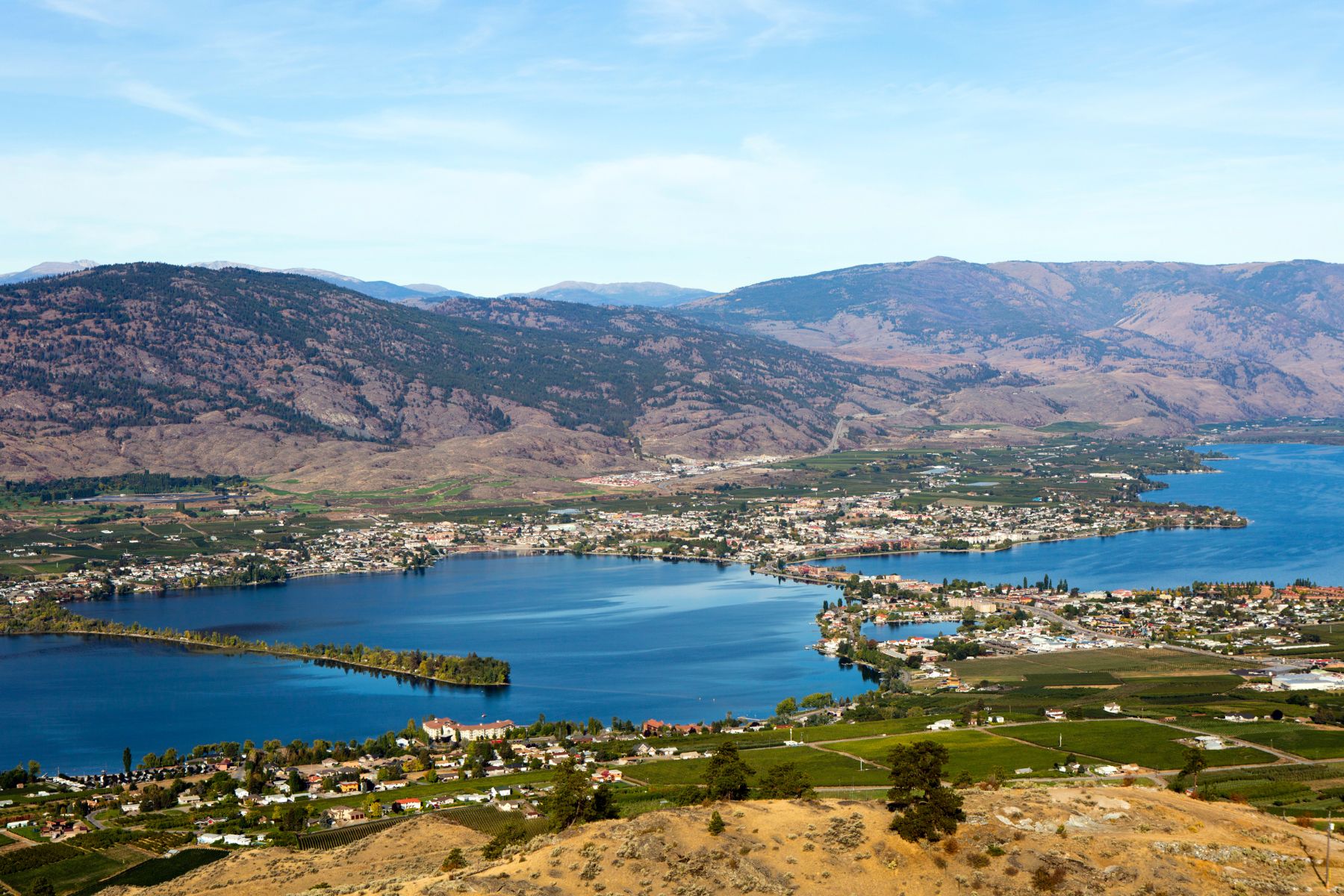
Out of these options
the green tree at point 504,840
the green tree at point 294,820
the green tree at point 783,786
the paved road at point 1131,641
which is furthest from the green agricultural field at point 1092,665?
the green tree at point 504,840

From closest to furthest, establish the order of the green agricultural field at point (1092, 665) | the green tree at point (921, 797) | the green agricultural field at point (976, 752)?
the green tree at point (921, 797) < the green agricultural field at point (976, 752) < the green agricultural field at point (1092, 665)

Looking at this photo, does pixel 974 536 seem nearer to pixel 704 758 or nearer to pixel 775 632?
pixel 775 632

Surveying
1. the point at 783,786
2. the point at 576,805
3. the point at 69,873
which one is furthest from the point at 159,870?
the point at 783,786

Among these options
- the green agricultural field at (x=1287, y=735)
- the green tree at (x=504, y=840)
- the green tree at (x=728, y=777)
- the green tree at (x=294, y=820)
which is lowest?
the green tree at (x=294, y=820)

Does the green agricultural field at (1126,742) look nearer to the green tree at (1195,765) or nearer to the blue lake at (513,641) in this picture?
the green tree at (1195,765)

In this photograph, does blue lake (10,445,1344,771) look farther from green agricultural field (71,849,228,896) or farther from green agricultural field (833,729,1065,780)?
green agricultural field (71,849,228,896)

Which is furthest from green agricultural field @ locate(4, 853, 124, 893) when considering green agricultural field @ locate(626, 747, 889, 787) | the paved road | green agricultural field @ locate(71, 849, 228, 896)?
the paved road

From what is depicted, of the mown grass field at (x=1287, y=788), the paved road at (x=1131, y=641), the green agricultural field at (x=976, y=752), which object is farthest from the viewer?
the paved road at (x=1131, y=641)
